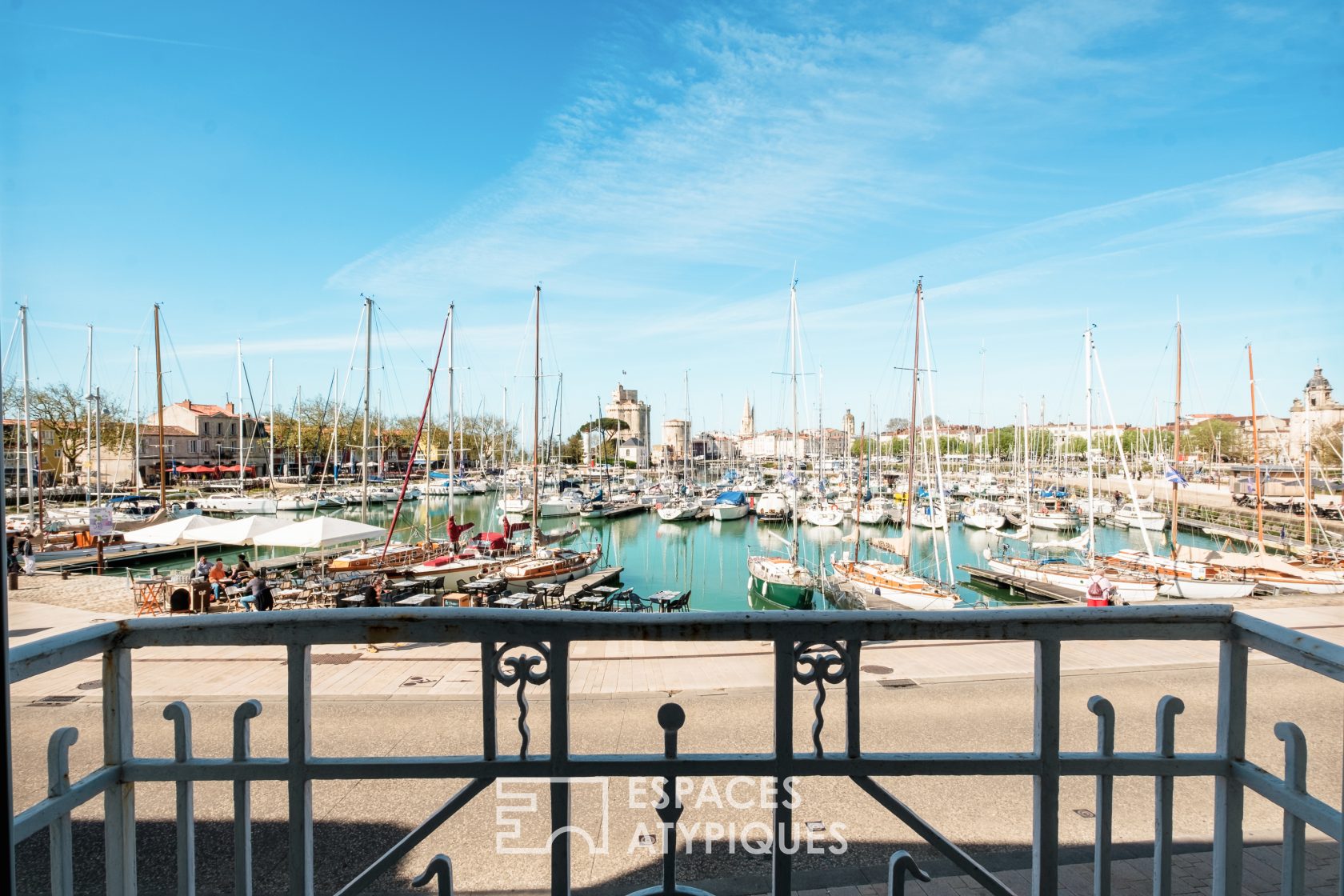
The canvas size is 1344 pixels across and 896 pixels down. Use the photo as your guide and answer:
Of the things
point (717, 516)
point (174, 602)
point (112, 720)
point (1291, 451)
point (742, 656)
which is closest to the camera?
point (112, 720)

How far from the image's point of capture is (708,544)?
45969mm

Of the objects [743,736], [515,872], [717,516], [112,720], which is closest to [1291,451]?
[717,516]

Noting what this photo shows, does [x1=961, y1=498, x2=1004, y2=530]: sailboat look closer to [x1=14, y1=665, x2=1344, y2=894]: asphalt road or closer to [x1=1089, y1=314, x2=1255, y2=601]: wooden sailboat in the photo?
[x1=1089, y1=314, x2=1255, y2=601]: wooden sailboat

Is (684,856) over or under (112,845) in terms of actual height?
under

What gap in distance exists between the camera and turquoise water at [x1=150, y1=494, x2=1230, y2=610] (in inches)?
1201

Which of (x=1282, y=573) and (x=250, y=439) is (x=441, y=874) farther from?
(x=250, y=439)

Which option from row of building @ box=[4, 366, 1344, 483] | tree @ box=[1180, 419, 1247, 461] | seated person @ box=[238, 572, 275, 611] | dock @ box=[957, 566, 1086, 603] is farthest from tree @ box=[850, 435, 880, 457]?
tree @ box=[1180, 419, 1247, 461]

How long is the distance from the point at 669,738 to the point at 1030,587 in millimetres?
27126

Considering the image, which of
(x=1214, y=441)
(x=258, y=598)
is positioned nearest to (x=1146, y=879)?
(x=258, y=598)

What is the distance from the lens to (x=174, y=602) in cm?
1554

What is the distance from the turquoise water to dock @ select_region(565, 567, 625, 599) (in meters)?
2.02

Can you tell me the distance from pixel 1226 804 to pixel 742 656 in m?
9.01

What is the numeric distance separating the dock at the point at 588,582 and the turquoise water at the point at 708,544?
2.02 metres

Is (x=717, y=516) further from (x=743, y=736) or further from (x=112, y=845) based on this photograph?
(x=112, y=845)
